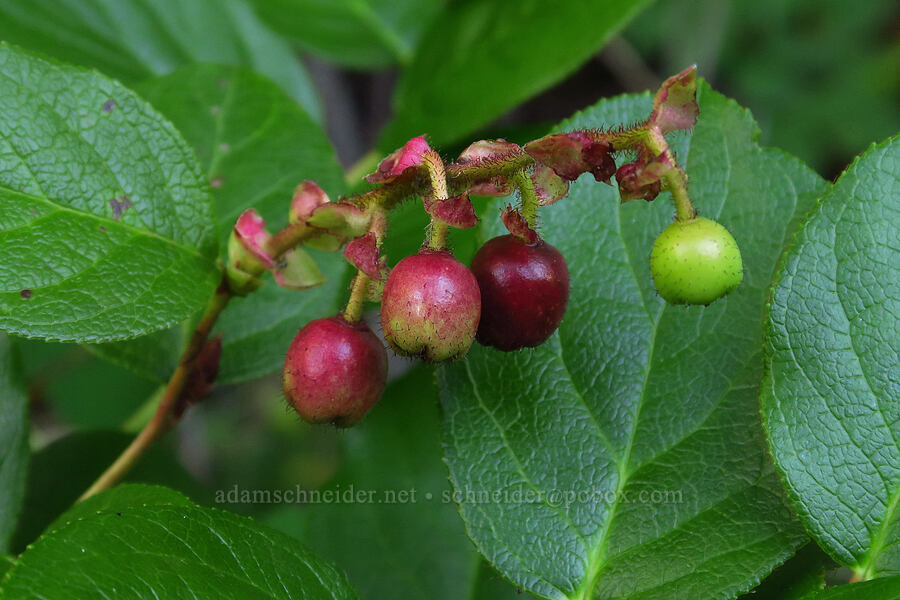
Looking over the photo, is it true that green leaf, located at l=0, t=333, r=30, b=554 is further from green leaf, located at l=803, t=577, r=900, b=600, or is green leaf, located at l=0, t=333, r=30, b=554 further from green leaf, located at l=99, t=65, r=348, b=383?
green leaf, located at l=803, t=577, r=900, b=600

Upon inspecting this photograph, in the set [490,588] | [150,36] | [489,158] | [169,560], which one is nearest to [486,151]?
[489,158]

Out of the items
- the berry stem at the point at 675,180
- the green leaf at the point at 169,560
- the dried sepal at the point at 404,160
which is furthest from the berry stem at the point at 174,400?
the berry stem at the point at 675,180

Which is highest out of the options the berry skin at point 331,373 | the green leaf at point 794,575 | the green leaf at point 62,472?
the green leaf at point 62,472

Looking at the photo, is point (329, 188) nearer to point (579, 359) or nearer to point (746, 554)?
point (579, 359)

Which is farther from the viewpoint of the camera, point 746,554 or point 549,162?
point 746,554

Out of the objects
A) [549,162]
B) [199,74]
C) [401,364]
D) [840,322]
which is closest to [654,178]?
[549,162]

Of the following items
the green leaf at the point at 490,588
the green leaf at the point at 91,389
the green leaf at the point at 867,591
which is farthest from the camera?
the green leaf at the point at 91,389

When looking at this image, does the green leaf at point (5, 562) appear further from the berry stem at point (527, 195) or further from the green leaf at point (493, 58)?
the green leaf at point (493, 58)
